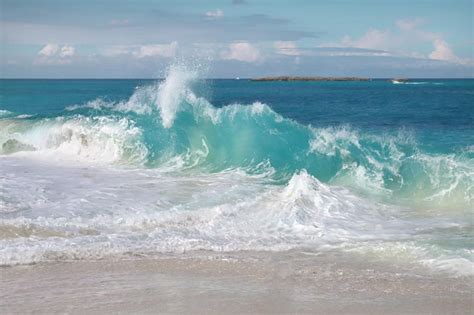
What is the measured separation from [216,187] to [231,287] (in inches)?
249

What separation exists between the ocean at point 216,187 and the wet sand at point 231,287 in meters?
0.42

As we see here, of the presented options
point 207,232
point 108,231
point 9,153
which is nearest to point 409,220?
point 207,232

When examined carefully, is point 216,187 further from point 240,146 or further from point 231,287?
point 231,287

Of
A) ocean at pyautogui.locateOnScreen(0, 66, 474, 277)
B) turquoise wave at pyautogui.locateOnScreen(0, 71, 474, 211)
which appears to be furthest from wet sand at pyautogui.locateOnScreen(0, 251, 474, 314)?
turquoise wave at pyautogui.locateOnScreen(0, 71, 474, 211)

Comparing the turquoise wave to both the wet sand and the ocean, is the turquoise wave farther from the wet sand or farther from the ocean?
the wet sand

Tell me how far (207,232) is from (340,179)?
5.73m

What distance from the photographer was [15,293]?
6.39 m

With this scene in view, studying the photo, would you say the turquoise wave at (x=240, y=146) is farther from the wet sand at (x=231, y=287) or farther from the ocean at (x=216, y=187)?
the wet sand at (x=231, y=287)

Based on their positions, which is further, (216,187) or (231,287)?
(216,187)

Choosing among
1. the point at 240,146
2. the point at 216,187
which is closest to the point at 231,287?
the point at 216,187

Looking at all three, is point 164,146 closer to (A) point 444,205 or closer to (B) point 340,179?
(B) point 340,179

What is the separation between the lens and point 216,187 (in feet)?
42.2

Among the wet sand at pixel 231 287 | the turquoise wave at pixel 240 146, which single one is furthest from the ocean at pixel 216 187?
the wet sand at pixel 231 287

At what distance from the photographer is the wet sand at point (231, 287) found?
603cm
